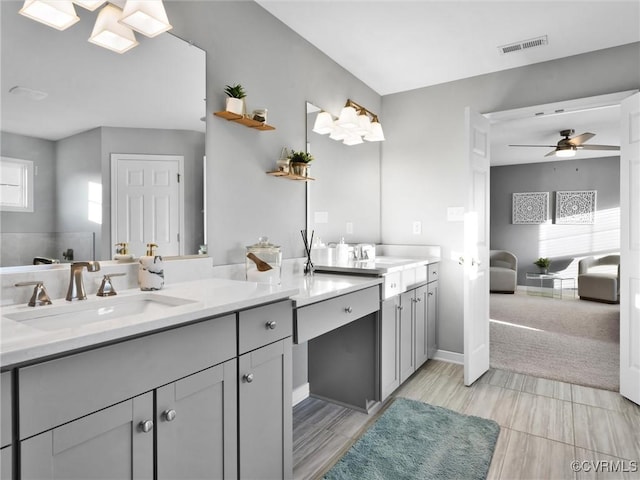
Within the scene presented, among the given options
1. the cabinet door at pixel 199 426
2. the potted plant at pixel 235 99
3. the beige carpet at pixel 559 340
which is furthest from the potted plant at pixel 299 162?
the beige carpet at pixel 559 340

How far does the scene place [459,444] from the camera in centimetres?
202

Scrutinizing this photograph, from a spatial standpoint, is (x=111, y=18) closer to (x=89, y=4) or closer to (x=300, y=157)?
(x=89, y=4)

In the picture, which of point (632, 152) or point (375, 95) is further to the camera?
point (375, 95)

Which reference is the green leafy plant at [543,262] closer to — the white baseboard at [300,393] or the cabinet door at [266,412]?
the white baseboard at [300,393]

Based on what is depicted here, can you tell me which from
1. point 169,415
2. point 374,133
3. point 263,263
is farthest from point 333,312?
point 374,133

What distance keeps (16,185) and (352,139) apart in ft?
7.68

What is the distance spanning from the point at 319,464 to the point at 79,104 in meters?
1.93

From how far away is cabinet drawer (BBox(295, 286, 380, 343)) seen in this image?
66.2 inches

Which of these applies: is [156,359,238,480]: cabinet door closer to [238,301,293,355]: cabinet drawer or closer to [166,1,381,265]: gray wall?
[238,301,293,355]: cabinet drawer

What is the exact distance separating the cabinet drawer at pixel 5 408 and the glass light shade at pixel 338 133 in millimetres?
2535

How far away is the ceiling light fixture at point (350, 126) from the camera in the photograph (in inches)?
110

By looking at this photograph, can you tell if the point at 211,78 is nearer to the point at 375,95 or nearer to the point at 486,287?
the point at 375,95

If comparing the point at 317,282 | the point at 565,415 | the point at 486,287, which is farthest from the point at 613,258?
the point at 317,282

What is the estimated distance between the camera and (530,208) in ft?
24.4
